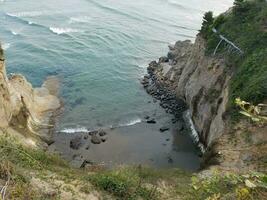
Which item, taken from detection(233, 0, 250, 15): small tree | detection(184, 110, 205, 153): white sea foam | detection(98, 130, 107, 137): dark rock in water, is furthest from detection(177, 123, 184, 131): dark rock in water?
detection(233, 0, 250, 15): small tree

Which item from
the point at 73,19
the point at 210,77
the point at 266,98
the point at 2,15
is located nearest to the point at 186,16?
the point at 73,19

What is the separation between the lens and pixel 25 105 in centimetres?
4062

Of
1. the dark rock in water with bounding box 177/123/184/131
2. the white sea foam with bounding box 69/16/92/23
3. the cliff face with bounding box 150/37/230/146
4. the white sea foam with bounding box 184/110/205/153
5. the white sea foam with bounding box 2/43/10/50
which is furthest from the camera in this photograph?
the white sea foam with bounding box 69/16/92/23

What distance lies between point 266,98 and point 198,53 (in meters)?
20.0

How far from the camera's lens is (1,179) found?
16.8 metres

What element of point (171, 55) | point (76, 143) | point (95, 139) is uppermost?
point (171, 55)

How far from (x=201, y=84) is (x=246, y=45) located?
23.8ft

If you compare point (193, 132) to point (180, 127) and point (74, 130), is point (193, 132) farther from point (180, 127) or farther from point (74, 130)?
point (74, 130)

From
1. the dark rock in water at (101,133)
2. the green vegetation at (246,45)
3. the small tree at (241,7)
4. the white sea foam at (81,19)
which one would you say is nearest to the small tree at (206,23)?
the green vegetation at (246,45)

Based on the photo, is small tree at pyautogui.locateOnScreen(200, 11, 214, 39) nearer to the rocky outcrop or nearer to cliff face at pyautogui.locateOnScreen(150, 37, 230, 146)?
cliff face at pyautogui.locateOnScreen(150, 37, 230, 146)

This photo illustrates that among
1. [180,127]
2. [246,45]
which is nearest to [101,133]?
[180,127]

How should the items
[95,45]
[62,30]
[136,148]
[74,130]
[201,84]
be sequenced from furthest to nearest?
1. [62,30]
2. [95,45]
3. [201,84]
4. [74,130]
5. [136,148]

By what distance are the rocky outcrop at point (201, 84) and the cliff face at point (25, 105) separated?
47.6 ft

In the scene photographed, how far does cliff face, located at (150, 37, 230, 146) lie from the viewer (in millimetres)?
37916
